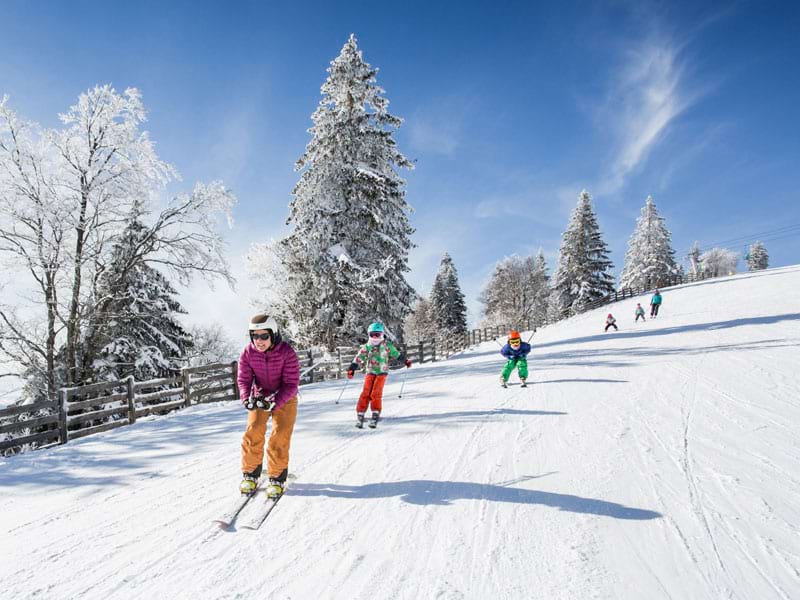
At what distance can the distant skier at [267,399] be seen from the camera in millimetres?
3916

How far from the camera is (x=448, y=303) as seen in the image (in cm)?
4684

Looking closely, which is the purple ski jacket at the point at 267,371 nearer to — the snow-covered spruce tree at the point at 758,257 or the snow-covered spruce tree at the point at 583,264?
the snow-covered spruce tree at the point at 583,264

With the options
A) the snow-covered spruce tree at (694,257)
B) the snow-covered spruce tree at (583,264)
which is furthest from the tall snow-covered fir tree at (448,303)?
the snow-covered spruce tree at (694,257)

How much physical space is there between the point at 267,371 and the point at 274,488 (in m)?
1.17

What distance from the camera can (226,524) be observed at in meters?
3.30

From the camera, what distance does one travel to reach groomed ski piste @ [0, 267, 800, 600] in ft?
8.30

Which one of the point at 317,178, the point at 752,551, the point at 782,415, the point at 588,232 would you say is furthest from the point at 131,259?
the point at 588,232

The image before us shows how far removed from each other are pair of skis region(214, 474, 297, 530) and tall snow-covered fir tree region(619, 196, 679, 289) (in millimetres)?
57848

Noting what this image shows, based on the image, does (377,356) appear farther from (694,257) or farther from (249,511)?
(694,257)

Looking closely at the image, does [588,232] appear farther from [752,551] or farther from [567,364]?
[752,551]

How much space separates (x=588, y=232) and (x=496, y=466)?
4291 cm

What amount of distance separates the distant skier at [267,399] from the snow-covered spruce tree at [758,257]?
118554mm

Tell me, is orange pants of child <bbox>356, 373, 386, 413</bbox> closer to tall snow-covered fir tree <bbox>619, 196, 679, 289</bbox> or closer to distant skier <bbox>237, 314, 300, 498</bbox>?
distant skier <bbox>237, 314, 300, 498</bbox>

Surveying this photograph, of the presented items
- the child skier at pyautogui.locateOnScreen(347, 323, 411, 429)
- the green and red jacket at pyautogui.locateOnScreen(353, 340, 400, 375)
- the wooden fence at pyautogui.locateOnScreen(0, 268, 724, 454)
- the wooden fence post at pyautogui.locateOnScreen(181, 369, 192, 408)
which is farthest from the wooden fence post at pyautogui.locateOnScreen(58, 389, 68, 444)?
the green and red jacket at pyautogui.locateOnScreen(353, 340, 400, 375)
